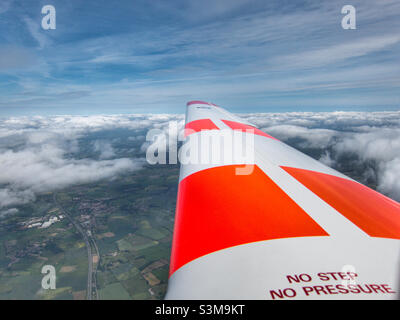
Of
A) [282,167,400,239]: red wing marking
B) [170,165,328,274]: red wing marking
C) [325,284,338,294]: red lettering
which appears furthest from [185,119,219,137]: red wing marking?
[325,284,338,294]: red lettering

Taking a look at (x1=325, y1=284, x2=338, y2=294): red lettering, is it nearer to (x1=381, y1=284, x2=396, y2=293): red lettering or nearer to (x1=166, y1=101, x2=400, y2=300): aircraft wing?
(x1=166, y1=101, x2=400, y2=300): aircraft wing

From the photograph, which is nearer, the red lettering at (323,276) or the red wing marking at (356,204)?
the red lettering at (323,276)

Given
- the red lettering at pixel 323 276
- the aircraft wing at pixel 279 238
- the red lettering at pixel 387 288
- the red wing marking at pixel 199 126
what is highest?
the red wing marking at pixel 199 126

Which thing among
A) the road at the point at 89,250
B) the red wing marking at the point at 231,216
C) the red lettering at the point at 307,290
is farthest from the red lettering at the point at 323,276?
the road at the point at 89,250

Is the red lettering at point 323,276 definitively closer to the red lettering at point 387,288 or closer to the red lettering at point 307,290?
the red lettering at point 307,290

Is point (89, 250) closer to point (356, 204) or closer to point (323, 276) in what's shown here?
point (356, 204)


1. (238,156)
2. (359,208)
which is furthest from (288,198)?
(238,156)
